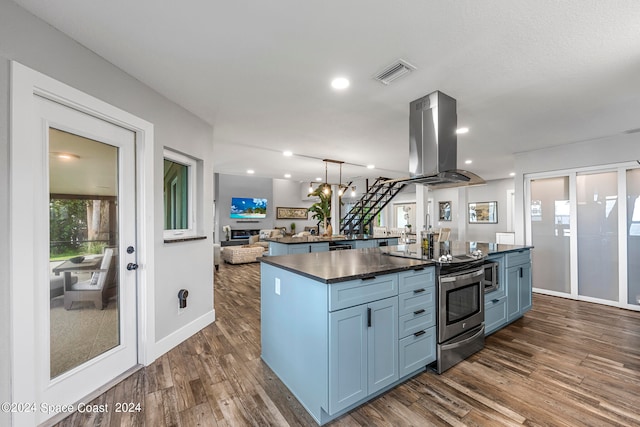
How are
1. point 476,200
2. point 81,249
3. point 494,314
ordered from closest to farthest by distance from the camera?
point 81,249
point 494,314
point 476,200

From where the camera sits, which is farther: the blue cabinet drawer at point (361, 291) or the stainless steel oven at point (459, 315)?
the stainless steel oven at point (459, 315)

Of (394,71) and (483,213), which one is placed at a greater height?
(394,71)

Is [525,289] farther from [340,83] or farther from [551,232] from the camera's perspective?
[340,83]

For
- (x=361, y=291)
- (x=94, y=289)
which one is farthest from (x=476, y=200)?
(x=94, y=289)

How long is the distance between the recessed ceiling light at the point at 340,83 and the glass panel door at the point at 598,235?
4520 mm

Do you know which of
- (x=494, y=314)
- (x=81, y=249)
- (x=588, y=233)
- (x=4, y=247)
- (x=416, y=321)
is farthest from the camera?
(x=588, y=233)

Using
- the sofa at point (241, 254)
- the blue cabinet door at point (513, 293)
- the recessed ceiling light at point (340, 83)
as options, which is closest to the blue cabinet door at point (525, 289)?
the blue cabinet door at point (513, 293)

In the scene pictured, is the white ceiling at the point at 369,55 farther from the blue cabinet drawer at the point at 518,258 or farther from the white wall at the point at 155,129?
the blue cabinet drawer at the point at 518,258

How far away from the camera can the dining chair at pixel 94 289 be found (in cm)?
190

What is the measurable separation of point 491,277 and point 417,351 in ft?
4.48

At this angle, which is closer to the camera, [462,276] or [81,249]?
[81,249]

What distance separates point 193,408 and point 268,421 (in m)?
0.55

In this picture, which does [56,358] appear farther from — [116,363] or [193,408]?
[193,408]

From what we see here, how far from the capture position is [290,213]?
38.6 feet
